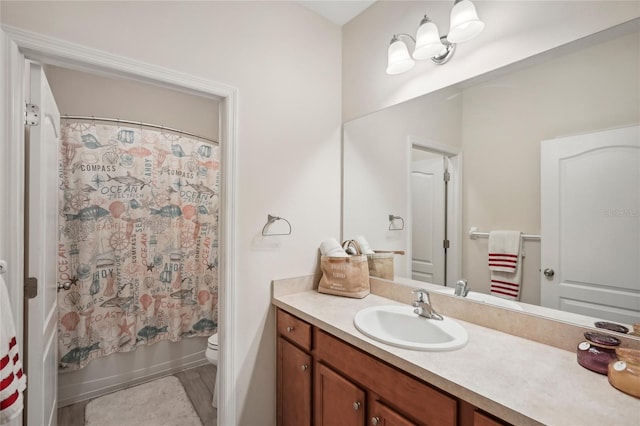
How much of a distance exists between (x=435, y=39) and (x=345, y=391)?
162cm

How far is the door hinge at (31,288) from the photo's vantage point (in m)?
1.20

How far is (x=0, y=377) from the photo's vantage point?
900mm

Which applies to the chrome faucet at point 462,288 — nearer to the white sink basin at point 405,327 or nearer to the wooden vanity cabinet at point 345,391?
the white sink basin at point 405,327

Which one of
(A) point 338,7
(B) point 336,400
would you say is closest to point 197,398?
(B) point 336,400

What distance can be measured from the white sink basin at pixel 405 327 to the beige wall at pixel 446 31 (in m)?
1.12

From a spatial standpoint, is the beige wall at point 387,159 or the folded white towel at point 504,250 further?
the beige wall at point 387,159

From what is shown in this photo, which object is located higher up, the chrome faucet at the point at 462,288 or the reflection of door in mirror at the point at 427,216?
the reflection of door in mirror at the point at 427,216

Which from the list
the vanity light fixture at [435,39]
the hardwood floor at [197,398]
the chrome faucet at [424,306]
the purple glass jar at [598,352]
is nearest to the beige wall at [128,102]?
the vanity light fixture at [435,39]

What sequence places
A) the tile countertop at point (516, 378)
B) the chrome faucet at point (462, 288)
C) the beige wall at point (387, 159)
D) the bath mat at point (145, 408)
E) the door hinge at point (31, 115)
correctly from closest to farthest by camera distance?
the tile countertop at point (516, 378) < the door hinge at point (31, 115) < the chrome faucet at point (462, 288) < the beige wall at point (387, 159) < the bath mat at point (145, 408)

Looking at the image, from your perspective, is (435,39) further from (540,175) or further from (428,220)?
(428,220)

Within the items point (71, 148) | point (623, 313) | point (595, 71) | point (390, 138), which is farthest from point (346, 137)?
point (71, 148)

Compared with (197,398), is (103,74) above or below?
above

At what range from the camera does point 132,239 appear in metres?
2.36

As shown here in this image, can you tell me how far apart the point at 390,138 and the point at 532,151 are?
764mm
